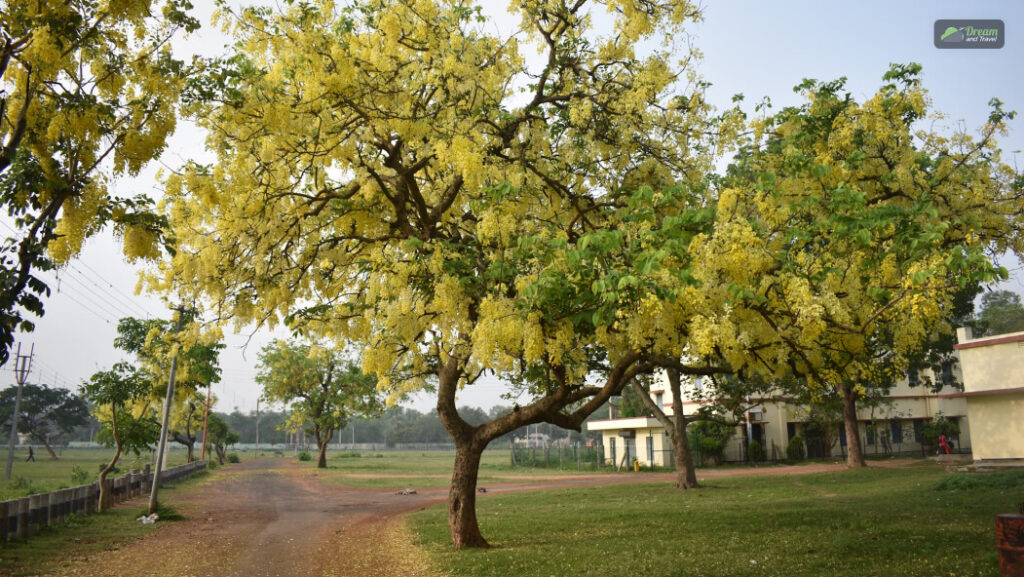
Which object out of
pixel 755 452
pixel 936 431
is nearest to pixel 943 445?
pixel 936 431

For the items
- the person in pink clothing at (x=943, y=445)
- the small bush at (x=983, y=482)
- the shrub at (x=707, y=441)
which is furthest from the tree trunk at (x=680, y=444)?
the person in pink clothing at (x=943, y=445)

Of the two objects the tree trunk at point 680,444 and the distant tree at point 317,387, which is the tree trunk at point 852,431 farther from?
the distant tree at point 317,387

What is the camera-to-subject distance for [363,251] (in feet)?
33.6

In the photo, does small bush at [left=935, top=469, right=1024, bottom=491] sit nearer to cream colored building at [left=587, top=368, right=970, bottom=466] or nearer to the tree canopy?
the tree canopy

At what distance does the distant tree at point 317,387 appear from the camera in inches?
1527

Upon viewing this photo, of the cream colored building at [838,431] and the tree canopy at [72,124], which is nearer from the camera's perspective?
the tree canopy at [72,124]

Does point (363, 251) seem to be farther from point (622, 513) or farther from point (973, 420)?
point (973, 420)

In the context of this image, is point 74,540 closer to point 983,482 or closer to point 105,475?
point 105,475

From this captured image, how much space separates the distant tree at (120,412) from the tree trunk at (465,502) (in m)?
9.24

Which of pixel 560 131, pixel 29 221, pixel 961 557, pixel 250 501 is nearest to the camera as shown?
pixel 29 221

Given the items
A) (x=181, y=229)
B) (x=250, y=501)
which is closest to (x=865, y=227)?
(x=181, y=229)

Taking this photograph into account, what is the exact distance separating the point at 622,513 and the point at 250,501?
11.6 meters

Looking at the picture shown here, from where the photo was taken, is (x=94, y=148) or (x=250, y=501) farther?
(x=250, y=501)

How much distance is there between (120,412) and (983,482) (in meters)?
20.5
